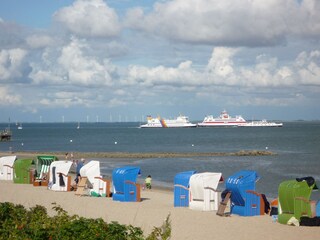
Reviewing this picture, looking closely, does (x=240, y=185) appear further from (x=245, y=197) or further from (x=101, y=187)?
(x=101, y=187)

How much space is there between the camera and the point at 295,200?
16938 mm

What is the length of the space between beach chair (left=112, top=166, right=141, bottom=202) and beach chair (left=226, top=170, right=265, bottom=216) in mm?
4736

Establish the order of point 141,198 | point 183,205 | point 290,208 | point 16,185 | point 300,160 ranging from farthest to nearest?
point 300,160 < point 16,185 < point 141,198 < point 183,205 < point 290,208

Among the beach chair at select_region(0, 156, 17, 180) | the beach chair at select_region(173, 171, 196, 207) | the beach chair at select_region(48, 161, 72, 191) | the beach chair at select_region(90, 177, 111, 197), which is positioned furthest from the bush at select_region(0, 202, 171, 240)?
the beach chair at select_region(0, 156, 17, 180)

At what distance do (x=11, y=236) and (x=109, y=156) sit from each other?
53.6 m

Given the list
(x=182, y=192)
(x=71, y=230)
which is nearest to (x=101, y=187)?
(x=182, y=192)

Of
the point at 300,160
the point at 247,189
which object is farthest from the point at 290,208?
the point at 300,160

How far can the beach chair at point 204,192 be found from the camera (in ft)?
65.8

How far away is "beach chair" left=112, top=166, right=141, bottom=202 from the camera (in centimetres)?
2259

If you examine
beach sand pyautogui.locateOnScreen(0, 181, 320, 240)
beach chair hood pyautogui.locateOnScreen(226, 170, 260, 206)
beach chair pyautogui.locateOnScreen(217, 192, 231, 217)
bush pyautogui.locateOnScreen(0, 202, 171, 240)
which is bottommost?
beach sand pyautogui.locateOnScreen(0, 181, 320, 240)

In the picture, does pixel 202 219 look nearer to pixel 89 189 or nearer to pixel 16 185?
pixel 89 189

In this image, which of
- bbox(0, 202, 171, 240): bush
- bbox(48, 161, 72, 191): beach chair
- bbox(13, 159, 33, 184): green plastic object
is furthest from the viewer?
bbox(13, 159, 33, 184): green plastic object

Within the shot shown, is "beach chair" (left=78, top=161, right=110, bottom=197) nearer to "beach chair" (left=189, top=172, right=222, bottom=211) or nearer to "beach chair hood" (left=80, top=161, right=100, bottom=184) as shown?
"beach chair hood" (left=80, top=161, right=100, bottom=184)

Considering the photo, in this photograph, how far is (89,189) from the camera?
25.5 metres
